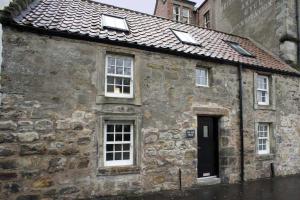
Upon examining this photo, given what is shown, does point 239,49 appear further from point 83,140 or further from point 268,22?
point 83,140

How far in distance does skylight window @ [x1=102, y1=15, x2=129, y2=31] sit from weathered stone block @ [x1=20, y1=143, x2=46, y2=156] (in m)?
4.60

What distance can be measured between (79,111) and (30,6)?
166 inches

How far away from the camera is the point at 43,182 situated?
22.2 ft

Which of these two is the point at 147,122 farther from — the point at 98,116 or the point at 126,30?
the point at 126,30

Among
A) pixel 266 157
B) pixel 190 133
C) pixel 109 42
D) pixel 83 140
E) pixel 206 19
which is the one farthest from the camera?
pixel 206 19

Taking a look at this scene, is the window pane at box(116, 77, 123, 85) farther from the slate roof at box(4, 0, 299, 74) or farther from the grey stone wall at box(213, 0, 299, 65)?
the grey stone wall at box(213, 0, 299, 65)

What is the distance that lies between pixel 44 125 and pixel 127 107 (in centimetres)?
247

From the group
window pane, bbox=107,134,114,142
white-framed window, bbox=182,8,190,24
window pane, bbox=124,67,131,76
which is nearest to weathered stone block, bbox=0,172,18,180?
window pane, bbox=107,134,114,142

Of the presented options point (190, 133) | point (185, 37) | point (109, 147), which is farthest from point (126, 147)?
point (185, 37)

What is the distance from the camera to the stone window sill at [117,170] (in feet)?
24.5

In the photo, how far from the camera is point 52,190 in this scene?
682 centimetres

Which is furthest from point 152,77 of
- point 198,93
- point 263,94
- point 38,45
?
point 263,94

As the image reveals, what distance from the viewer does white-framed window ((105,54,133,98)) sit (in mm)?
8102

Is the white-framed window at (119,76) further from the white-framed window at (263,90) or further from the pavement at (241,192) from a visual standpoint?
the white-framed window at (263,90)
